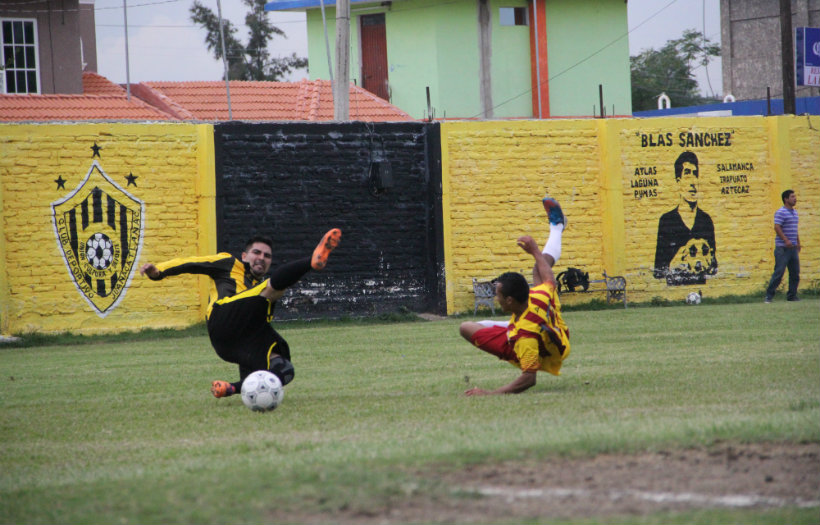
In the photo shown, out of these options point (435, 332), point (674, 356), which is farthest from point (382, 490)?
point (435, 332)

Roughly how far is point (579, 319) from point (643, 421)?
10983 mm

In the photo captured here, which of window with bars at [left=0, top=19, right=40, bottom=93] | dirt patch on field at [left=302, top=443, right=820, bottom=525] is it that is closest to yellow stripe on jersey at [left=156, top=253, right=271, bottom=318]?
dirt patch on field at [left=302, top=443, right=820, bottom=525]

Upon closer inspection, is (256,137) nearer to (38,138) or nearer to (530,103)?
(38,138)

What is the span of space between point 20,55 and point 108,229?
9.97 metres

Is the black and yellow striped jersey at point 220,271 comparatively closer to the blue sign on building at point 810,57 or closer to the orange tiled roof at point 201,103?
the blue sign on building at point 810,57

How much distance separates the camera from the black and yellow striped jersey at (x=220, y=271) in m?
9.25

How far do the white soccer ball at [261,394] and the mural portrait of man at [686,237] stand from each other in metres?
14.2

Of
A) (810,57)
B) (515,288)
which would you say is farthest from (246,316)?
(810,57)

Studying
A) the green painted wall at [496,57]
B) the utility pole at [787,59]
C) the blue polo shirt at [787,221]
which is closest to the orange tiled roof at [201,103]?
the green painted wall at [496,57]

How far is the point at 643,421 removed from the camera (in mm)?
6730

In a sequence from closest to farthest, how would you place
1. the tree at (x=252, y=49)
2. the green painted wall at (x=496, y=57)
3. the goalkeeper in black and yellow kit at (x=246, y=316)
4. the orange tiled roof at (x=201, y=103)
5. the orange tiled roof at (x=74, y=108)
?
the goalkeeper in black and yellow kit at (x=246, y=316) → the orange tiled roof at (x=74, y=108) → the orange tiled roof at (x=201, y=103) → the green painted wall at (x=496, y=57) → the tree at (x=252, y=49)

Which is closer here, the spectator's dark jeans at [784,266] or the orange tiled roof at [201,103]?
the spectator's dark jeans at [784,266]

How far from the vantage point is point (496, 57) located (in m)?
32.8

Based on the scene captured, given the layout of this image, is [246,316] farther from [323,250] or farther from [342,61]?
[342,61]
